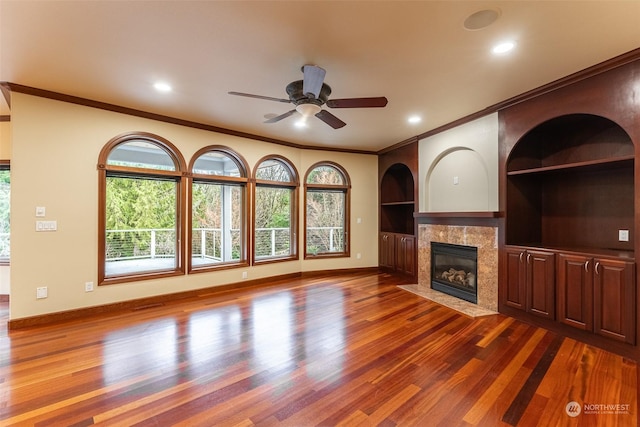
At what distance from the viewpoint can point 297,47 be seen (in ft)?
8.34

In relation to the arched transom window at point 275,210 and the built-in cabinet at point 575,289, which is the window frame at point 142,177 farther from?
the built-in cabinet at point 575,289

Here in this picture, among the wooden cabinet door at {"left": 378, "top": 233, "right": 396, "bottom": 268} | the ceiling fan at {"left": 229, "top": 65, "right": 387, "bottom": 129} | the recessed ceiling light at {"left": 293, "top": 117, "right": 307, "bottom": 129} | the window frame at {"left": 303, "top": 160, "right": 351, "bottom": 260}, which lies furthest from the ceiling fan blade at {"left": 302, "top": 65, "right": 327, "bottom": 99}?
the wooden cabinet door at {"left": 378, "top": 233, "right": 396, "bottom": 268}

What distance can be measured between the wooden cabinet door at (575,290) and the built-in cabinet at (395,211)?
9.51ft

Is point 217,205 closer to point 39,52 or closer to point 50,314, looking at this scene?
point 50,314

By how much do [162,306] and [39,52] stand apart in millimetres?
3248

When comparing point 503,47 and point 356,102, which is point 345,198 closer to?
point 356,102

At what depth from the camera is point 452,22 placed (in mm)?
2209

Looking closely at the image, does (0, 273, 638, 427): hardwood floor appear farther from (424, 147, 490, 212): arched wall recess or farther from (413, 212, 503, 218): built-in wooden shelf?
(424, 147, 490, 212): arched wall recess

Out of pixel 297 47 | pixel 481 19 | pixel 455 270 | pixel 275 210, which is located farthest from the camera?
pixel 275 210

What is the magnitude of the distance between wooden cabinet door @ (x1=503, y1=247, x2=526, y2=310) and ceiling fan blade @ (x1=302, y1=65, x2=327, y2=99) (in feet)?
10.5

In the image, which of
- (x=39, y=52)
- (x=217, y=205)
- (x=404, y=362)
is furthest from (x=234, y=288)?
(x=39, y=52)

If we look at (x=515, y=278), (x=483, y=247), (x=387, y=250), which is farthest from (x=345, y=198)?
(x=515, y=278)

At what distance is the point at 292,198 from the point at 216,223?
5.27 ft

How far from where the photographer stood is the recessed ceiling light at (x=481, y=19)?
2.10m
